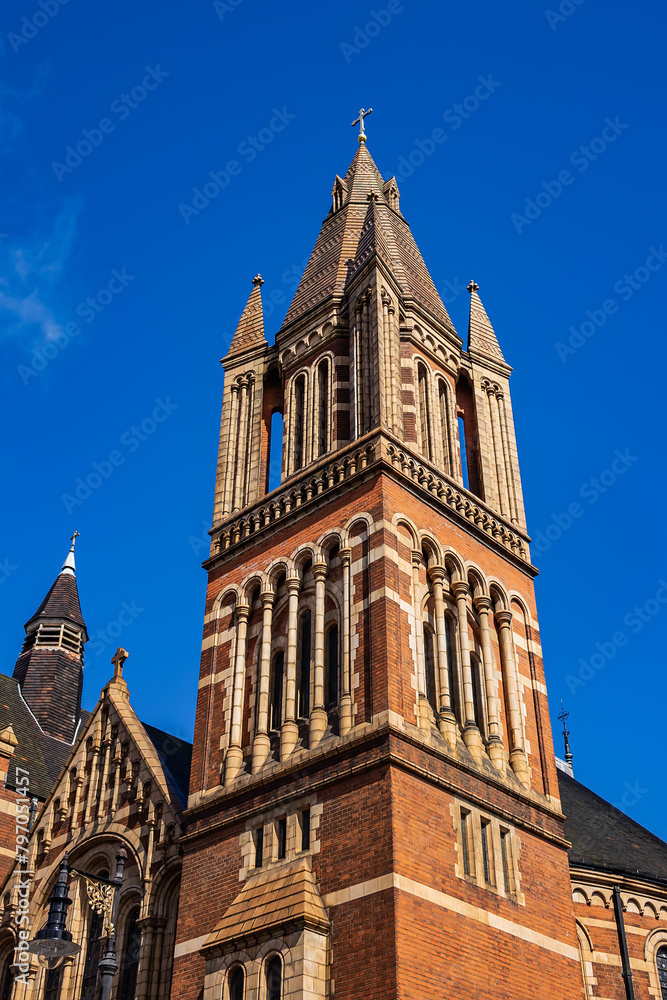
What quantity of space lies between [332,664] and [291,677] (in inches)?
39.1

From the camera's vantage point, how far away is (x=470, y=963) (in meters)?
22.3

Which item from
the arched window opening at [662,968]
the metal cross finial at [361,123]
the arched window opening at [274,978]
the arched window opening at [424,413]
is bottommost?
the arched window opening at [274,978]

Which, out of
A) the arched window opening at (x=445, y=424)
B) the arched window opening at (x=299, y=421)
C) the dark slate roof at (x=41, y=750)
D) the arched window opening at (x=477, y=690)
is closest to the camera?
the arched window opening at (x=477, y=690)

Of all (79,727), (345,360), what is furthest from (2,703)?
(345,360)

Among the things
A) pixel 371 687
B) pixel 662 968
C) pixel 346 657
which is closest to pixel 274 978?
pixel 371 687

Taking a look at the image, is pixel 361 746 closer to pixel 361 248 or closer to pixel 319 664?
pixel 319 664

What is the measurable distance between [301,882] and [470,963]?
139 inches

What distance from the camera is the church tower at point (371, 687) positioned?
22266 mm

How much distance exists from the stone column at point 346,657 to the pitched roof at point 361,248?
1008 centimetres

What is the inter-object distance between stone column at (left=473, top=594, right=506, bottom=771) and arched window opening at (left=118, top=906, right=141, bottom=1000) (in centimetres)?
906

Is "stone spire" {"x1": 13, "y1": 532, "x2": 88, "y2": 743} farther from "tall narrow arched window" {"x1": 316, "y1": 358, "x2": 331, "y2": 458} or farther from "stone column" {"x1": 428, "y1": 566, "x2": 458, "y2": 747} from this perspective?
"stone column" {"x1": 428, "y1": 566, "x2": 458, "y2": 747}

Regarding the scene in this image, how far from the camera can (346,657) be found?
25.5m

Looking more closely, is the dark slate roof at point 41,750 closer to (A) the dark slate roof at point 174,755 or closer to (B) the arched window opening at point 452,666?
(A) the dark slate roof at point 174,755

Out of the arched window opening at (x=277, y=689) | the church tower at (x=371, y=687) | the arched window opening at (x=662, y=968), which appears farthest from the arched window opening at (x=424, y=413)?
the arched window opening at (x=662, y=968)
